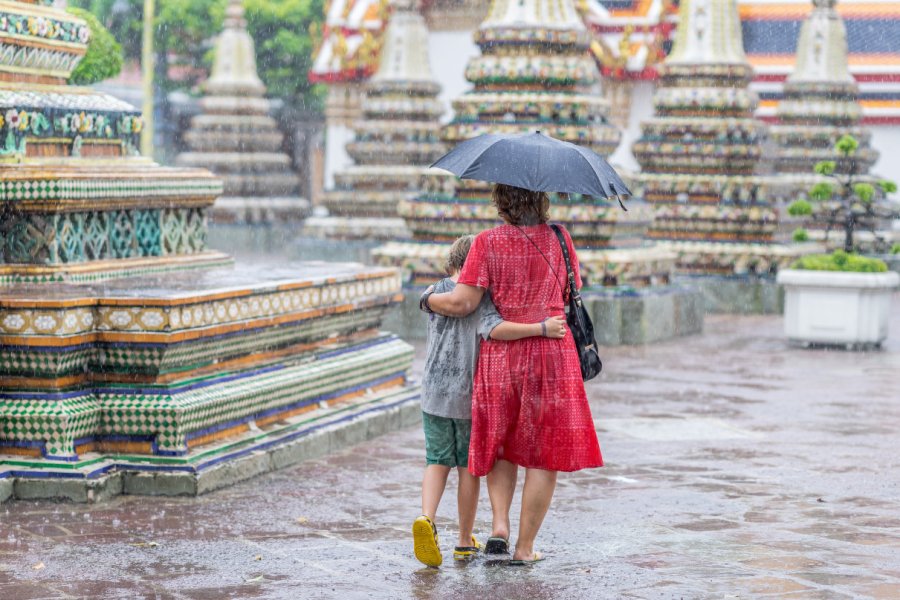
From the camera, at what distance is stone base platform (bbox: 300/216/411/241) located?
23609 millimetres

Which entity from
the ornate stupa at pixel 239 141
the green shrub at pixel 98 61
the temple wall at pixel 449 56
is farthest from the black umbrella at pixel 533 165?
the ornate stupa at pixel 239 141

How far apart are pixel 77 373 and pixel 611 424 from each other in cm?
389

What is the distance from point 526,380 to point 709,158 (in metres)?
A: 13.7

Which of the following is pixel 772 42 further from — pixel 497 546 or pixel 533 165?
pixel 497 546

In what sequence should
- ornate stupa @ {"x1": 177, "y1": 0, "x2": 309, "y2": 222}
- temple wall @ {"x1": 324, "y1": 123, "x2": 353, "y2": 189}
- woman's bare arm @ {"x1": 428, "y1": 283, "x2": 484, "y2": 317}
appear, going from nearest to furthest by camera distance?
woman's bare arm @ {"x1": 428, "y1": 283, "x2": 484, "y2": 317} → ornate stupa @ {"x1": 177, "y1": 0, "x2": 309, "y2": 222} → temple wall @ {"x1": 324, "y1": 123, "x2": 353, "y2": 189}

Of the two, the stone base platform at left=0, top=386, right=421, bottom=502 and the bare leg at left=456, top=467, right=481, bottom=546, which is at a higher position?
the bare leg at left=456, top=467, right=481, bottom=546

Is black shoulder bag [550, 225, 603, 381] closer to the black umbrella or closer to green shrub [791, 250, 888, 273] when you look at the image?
the black umbrella

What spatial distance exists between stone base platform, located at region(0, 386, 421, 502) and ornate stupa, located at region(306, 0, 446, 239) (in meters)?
13.9

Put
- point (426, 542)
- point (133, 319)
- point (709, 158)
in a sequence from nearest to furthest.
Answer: point (426, 542)
point (133, 319)
point (709, 158)

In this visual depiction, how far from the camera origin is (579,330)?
722 centimetres

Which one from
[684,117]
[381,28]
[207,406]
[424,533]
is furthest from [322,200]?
[424,533]

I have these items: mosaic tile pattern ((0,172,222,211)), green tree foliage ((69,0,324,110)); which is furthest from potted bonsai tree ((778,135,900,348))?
green tree foliage ((69,0,324,110))

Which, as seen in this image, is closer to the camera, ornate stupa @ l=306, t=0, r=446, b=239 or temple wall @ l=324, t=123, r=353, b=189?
ornate stupa @ l=306, t=0, r=446, b=239

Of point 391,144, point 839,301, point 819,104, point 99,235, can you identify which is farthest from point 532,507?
point 391,144
